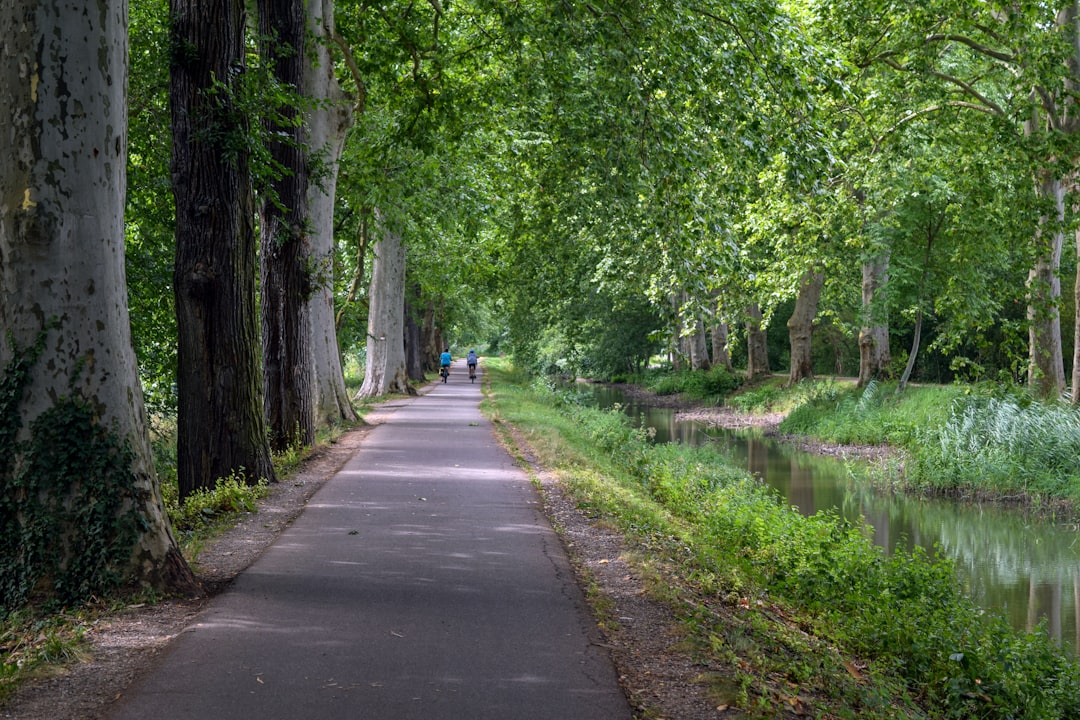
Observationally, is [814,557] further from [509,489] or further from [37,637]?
[37,637]

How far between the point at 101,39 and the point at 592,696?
503 centimetres

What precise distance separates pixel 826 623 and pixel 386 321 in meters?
26.9

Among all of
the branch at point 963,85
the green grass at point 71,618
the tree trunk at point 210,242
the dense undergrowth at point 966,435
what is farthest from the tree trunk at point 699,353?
the green grass at point 71,618

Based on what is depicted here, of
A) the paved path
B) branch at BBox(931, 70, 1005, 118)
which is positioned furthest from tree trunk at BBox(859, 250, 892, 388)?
the paved path

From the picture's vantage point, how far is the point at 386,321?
112 feet

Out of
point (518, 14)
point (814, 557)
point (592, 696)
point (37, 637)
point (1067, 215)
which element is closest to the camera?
point (592, 696)


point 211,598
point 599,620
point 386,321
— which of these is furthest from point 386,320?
point 599,620

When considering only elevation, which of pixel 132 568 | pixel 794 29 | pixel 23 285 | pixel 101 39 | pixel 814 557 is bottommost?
pixel 814 557

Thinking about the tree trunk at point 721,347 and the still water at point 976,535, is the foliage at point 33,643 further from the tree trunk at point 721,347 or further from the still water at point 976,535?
the tree trunk at point 721,347

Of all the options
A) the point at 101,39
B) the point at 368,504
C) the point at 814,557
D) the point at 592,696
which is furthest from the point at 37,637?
the point at 814,557

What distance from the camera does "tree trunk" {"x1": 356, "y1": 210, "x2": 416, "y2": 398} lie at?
33750 mm

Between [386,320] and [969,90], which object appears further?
[386,320]

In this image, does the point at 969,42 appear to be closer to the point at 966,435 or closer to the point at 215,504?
the point at 966,435

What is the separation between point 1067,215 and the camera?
17.4 m
